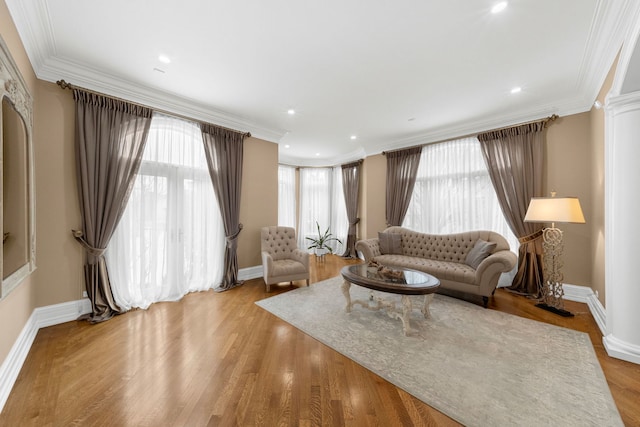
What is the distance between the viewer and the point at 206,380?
1.88m

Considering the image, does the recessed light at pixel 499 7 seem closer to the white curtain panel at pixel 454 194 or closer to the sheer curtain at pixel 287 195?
the white curtain panel at pixel 454 194

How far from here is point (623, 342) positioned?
216 centimetres

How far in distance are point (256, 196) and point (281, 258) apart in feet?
4.45

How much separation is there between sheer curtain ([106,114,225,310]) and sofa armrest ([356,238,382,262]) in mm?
2652

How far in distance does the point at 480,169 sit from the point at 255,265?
15.7 feet

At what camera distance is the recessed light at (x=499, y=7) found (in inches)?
76.5

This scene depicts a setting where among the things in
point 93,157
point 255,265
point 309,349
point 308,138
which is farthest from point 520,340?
point 93,157

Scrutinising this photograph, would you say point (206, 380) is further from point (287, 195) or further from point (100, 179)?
point (287, 195)

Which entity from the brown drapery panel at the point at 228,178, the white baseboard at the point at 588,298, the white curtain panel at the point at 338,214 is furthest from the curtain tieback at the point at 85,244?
the white baseboard at the point at 588,298

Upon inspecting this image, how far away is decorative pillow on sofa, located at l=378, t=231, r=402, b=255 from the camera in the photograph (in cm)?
484

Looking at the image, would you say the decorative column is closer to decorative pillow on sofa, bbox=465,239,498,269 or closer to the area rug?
the area rug

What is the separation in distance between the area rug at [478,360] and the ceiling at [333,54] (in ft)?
10.0

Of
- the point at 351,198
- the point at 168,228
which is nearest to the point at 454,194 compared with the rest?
the point at 351,198

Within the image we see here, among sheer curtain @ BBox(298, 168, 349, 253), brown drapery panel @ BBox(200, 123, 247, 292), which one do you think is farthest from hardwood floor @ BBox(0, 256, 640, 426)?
sheer curtain @ BBox(298, 168, 349, 253)
